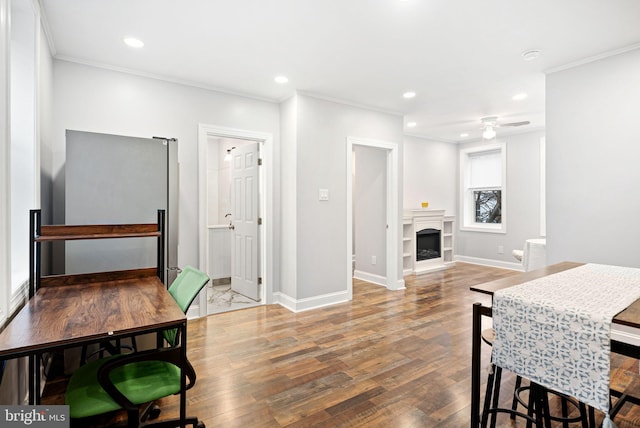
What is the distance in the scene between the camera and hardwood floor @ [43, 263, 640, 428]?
79.2 inches

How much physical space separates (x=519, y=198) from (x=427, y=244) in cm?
191

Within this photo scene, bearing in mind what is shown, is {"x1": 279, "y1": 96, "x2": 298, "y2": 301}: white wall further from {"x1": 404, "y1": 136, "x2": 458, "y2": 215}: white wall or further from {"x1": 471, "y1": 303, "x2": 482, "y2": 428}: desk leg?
{"x1": 404, "y1": 136, "x2": 458, "y2": 215}: white wall

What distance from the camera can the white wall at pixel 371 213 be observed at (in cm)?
527

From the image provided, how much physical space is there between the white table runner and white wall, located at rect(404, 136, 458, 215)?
5.02 meters

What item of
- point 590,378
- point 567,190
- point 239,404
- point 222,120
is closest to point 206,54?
point 222,120

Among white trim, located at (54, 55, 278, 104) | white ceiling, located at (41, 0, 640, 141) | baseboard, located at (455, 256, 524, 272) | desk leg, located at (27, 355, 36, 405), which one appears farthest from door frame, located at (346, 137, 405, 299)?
desk leg, located at (27, 355, 36, 405)

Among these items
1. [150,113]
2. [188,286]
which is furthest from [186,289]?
[150,113]

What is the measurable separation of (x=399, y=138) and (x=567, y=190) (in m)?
2.31

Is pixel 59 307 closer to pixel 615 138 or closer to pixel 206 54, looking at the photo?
pixel 206 54

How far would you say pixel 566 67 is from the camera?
10.7 ft

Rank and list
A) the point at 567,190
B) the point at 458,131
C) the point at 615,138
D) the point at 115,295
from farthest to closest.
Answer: the point at 458,131 < the point at 567,190 < the point at 615,138 < the point at 115,295

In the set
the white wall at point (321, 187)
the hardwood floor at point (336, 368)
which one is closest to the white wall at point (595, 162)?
the hardwood floor at point (336, 368)

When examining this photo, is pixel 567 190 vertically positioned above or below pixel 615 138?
below

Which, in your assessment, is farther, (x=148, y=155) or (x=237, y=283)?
(x=237, y=283)
